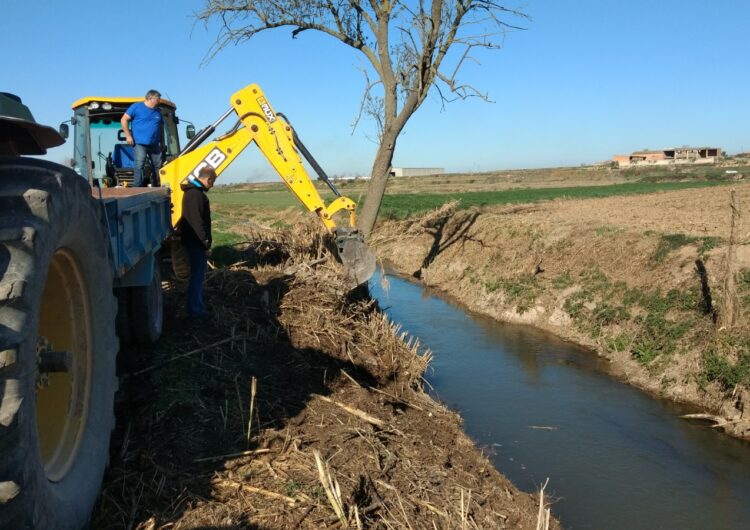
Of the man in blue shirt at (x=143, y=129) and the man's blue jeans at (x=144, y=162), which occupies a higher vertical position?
the man in blue shirt at (x=143, y=129)

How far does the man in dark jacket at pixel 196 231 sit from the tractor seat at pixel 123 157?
3064 millimetres

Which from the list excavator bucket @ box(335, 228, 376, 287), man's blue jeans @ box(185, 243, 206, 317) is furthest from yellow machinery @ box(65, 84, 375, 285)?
man's blue jeans @ box(185, 243, 206, 317)

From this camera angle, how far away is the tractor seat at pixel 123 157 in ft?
34.4

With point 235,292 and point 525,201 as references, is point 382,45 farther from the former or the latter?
point 525,201

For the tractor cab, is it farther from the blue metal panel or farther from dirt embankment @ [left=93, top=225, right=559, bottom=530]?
the blue metal panel

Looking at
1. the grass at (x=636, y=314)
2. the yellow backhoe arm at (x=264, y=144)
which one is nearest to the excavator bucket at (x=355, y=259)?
the yellow backhoe arm at (x=264, y=144)

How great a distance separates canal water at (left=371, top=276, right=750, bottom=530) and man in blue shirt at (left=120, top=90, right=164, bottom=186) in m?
5.36

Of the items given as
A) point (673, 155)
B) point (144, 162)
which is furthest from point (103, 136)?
point (673, 155)

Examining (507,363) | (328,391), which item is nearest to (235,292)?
(328,391)

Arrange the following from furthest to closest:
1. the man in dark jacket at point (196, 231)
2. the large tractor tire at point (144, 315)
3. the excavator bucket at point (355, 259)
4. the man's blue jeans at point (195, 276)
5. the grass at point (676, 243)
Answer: the grass at point (676, 243)
the excavator bucket at point (355, 259)
the man's blue jeans at point (195, 276)
the man in dark jacket at point (196, 231)
the large tractor tire at point (144, 315)

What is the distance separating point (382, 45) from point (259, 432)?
11.6 meters

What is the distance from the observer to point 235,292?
920 cm

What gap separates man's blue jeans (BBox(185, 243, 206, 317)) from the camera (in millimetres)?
7906

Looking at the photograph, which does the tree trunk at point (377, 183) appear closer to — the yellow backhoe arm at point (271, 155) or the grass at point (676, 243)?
the yellow backhoe arm at point (271, 155)
